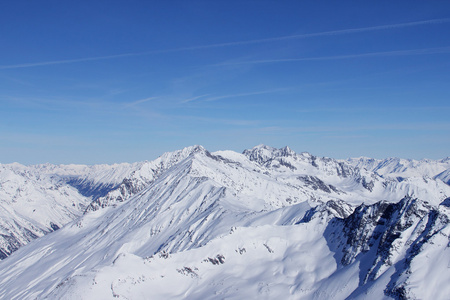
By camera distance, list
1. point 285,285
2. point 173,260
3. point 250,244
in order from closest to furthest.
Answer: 1. point 285,285
2. point 173,260
3. point 250,244

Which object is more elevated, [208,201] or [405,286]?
[208,201]

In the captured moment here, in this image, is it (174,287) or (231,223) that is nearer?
(174,287)

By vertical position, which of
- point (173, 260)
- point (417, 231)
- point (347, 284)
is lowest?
point (347, 284)

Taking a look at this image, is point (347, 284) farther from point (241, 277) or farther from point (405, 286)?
point (241, 277)

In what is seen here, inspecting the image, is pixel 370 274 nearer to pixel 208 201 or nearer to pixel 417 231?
pixel 417 231

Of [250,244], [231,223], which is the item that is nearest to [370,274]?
[250,244]

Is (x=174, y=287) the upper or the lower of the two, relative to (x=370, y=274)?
upper

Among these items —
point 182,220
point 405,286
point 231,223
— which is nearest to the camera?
point 405,286

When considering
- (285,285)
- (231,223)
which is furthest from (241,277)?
(231,223)

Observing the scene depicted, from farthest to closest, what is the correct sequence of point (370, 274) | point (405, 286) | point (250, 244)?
1. point (250, 244)
2. point (370, 274)
3. point (405, 286)
